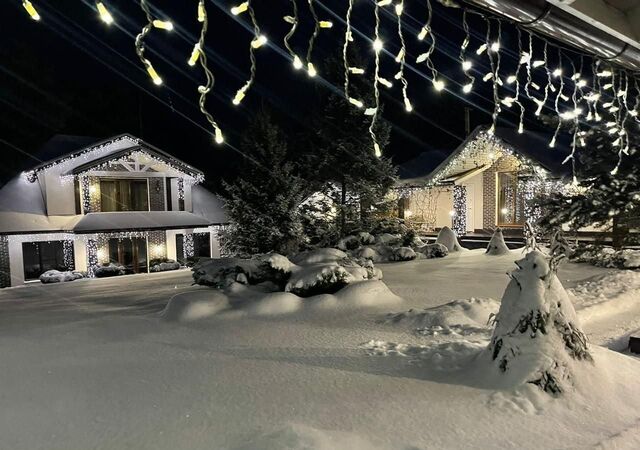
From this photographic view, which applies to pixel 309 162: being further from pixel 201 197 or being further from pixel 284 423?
pixel 284 423

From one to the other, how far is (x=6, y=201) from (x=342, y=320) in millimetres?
17779

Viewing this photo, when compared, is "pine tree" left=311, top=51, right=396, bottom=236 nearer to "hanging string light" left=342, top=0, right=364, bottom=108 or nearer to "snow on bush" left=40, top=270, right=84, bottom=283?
"snow on bush" left=40, top=270, right=84, bottom=283

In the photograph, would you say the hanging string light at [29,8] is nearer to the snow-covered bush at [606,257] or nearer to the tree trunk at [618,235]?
the snow-covered bush at [606,257]

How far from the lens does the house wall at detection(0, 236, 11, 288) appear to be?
56.6 feet

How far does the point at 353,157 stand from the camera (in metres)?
17.4

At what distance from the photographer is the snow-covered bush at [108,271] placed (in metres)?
18.3

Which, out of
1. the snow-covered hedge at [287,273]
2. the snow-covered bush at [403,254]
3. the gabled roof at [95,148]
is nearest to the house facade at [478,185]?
the snow-covered bush at [403,254]

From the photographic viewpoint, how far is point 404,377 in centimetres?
441

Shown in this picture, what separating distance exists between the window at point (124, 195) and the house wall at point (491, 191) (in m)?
17.4

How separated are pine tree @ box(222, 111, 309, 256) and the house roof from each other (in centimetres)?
868

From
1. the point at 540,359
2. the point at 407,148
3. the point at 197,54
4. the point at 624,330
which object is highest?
the point at 407,148

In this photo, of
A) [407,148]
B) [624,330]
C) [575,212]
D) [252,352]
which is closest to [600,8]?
[252,352]

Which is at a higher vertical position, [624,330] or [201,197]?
[201,197]

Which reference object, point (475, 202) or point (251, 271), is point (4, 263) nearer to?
point (251, 271)
